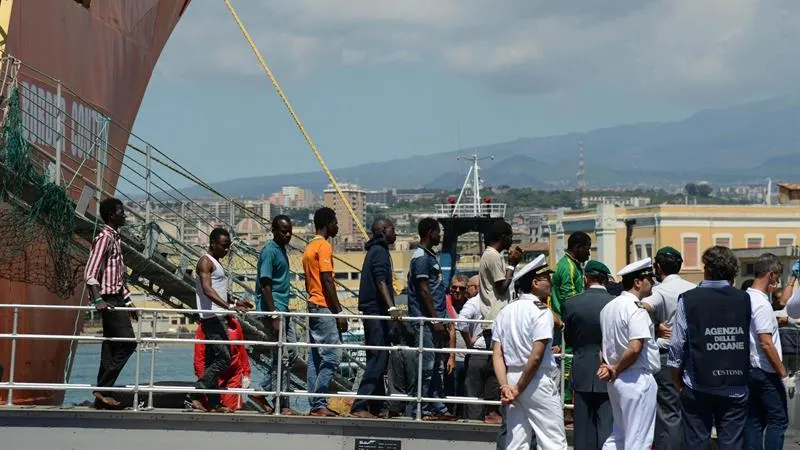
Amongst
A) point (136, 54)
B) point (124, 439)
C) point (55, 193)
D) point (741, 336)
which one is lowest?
point (124, 439)

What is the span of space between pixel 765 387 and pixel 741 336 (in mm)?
551

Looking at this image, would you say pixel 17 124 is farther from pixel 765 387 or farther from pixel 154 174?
pixel 765 387

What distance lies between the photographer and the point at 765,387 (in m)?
9.19

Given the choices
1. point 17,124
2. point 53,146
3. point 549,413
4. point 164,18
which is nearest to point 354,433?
point 549,413

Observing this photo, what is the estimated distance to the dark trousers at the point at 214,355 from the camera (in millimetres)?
10555

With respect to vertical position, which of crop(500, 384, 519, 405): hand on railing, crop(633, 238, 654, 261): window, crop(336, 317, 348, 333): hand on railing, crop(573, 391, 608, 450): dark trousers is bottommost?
crop(573, 391, 608, 450): dark trousers

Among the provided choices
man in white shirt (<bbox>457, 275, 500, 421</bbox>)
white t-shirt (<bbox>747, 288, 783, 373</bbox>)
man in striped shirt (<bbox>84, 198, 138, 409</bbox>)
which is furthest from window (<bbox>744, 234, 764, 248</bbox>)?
man in striped shirt (<bbox>84, 198, 138, 409</bbox>)

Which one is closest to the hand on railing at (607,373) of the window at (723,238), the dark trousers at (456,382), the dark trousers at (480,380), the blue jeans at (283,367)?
the dark trousers at (480,380)

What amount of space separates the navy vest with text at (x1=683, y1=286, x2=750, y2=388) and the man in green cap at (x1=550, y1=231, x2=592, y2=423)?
1.77 m

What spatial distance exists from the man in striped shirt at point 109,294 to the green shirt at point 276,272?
116 cm

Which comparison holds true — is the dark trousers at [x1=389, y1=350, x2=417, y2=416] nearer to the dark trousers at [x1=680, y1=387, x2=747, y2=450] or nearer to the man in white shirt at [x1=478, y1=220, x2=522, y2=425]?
the man in white shirt at [x1=478, y1=220, x2=522, y2=425]

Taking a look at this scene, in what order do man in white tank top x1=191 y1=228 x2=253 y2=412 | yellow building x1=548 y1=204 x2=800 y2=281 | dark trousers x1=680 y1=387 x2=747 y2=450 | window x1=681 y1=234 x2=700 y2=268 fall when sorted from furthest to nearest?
window x1=681 y1=234 x2=700 y2=268 < yellow building x1=548 y1=204 x2=800 y2=281 < man in white tank top x1=191 y1=228 x2=253 y2=412 < dark trousers x1=680 y1=387 x2=747 y2=450

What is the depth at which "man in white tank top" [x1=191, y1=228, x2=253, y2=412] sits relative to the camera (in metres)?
10.5

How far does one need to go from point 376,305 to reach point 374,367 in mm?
490
